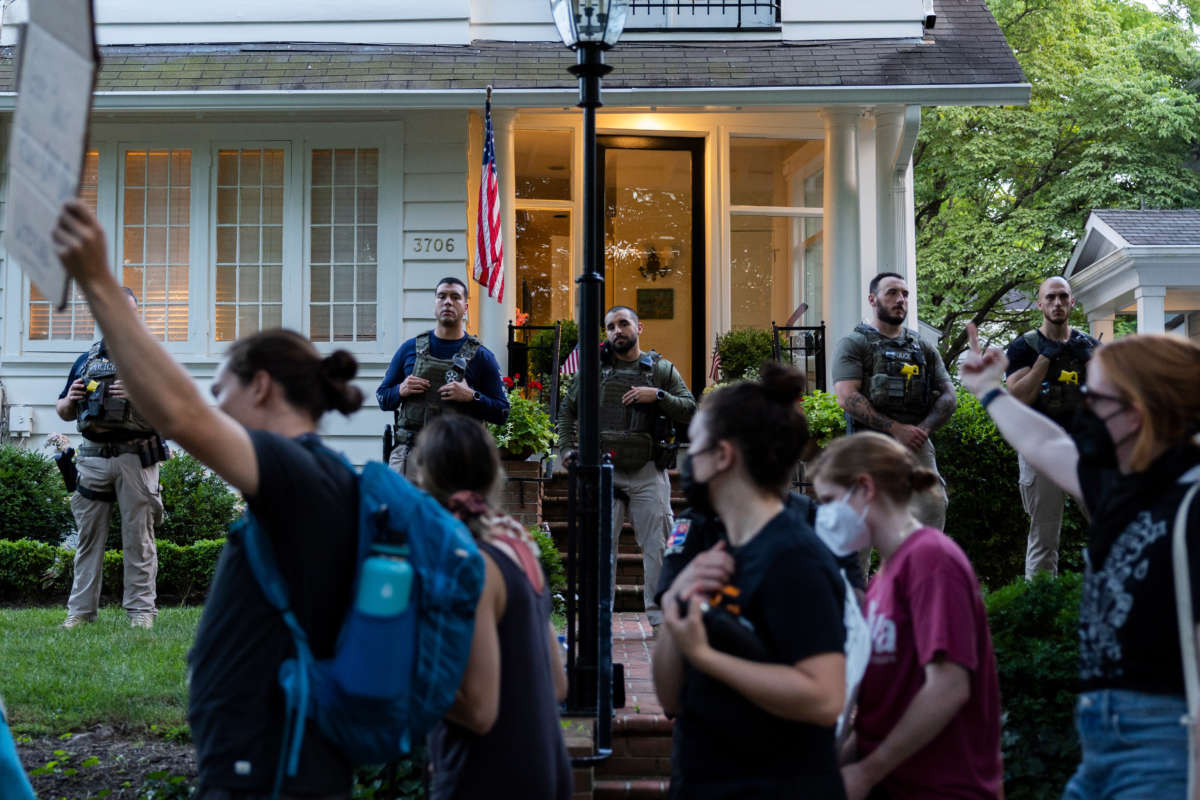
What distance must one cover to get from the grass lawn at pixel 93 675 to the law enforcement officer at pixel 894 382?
4275 mm

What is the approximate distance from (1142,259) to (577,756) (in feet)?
38.6

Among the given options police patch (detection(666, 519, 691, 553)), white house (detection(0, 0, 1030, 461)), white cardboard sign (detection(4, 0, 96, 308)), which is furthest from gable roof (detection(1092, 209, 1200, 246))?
white cardboard sign (detection(4, 0, 96, 308))

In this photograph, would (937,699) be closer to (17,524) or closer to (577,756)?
(577,756)

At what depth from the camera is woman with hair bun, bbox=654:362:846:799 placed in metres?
2.51

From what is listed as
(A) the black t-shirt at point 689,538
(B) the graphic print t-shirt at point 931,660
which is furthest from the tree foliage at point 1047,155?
(B) the graphic print t-shirt at point 931,660

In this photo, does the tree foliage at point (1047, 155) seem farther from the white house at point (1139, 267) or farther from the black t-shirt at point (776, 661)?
the black t-shirt at point (776, 661)

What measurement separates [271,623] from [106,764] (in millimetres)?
3411

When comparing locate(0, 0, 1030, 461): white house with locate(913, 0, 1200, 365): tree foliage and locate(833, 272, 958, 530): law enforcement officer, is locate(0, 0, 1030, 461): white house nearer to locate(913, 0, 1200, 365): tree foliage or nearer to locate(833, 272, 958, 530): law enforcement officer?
locate(833, 272, 958, 530): law enforcement officer

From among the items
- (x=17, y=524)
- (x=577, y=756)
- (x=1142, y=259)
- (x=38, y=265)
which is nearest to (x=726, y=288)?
(x=1142, y=259)

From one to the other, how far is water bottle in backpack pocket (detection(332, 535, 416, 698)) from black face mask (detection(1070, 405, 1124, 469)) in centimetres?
163

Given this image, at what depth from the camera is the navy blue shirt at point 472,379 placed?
301 inches

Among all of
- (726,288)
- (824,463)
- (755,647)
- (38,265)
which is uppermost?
(726,288)

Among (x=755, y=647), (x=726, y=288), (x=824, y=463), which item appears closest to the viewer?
(x=755, y=647)

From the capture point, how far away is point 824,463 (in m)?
3.18
